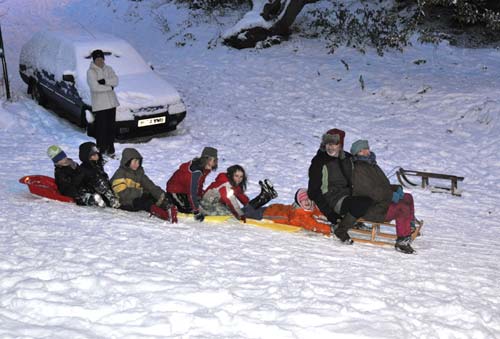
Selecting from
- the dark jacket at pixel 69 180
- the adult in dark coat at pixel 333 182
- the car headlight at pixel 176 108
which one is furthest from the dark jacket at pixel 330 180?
the car headlight at pixel 176 108

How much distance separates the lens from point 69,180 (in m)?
7.91

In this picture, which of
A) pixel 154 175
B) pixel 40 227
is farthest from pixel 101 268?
pixel 154 175

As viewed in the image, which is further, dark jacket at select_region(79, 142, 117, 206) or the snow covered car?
the snow covered car

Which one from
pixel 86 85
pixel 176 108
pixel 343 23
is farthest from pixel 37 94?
pixel 343 23

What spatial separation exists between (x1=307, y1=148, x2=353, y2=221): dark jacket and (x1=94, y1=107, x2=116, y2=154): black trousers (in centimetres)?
476

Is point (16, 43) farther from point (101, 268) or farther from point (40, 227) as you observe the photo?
point (101, 268)

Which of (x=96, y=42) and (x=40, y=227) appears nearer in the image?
(x=40, y=227)

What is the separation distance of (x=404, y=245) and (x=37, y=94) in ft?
30.1

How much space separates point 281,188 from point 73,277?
5186 millimetres

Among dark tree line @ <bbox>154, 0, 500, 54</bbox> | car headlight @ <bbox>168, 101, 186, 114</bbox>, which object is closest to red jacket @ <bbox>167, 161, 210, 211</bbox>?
car headlight @ <bbox>168, 101, 186, 114</bbox>

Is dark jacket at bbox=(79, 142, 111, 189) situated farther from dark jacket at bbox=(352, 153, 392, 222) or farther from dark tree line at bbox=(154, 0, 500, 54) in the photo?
dark tree line at bbox=(154, 0, 500, 54)

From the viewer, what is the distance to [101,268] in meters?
5.32

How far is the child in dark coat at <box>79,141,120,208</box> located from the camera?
7.76 m

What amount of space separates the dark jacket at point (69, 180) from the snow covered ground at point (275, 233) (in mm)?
240
